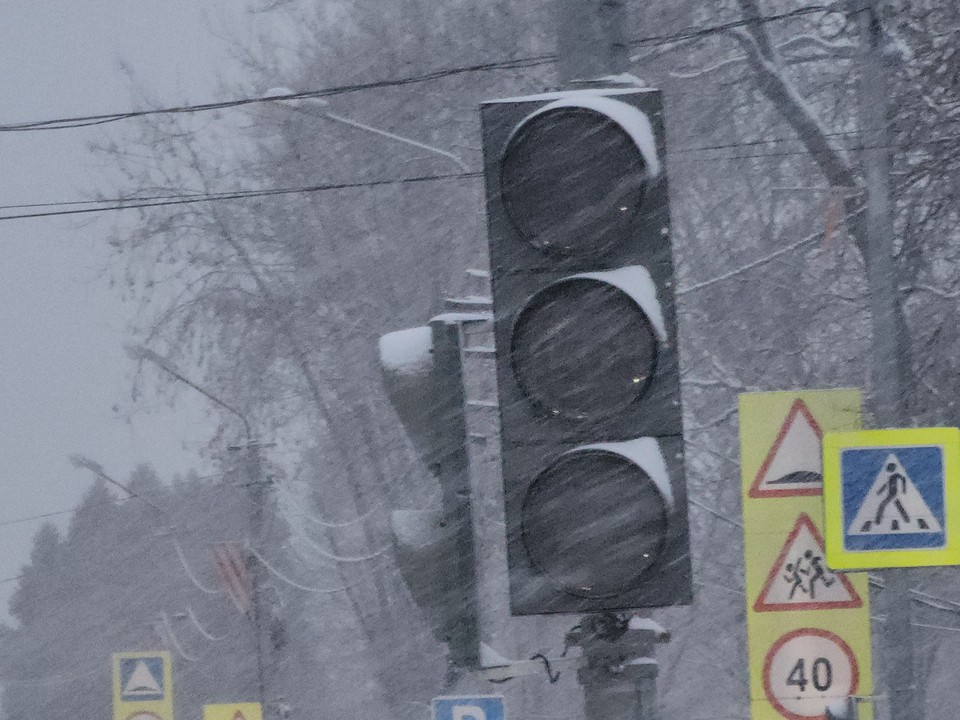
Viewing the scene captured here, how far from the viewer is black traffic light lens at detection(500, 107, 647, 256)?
3074mm

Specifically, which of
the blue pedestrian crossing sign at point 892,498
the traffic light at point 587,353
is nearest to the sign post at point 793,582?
the blue pedestrian crossing sign at point 892,498

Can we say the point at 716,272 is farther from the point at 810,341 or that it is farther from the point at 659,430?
the point at 659,430

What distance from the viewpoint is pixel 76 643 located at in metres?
69.6

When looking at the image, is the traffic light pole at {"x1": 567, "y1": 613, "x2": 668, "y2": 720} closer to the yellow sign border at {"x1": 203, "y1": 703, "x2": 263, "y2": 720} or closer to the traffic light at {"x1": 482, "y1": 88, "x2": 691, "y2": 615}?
the traffic light at {"x1": 482, "y1": 88, "x2": 691, "y2": 615}

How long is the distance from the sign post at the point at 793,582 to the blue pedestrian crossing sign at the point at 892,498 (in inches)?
14.5

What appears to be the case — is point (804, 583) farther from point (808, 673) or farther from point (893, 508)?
point (893, 508)

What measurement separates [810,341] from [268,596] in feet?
33.0

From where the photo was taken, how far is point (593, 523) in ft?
9.90

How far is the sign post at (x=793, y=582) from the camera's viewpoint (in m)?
6.09

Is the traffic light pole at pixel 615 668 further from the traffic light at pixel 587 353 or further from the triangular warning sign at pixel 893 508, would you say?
the triangular warning sign at pixel 893 508

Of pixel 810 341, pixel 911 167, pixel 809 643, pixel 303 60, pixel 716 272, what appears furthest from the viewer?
pixel 303 60

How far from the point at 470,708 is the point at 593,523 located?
223 inches

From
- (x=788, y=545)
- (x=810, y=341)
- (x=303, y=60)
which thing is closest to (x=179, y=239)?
(x=303, y=60)

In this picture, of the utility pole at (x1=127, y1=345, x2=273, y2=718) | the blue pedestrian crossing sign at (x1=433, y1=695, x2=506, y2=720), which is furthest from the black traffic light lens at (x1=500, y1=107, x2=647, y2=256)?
the utility pole at (x1=127, y1=345, x2=273, y2=718)
